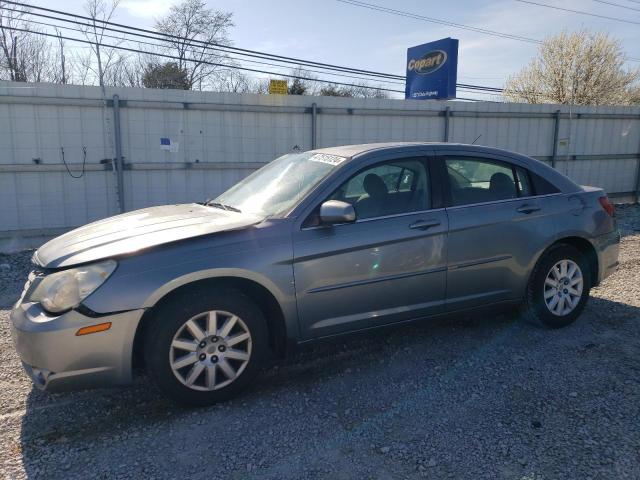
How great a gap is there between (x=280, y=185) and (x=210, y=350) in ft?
4.59

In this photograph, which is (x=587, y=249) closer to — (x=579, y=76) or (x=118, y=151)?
(x=118, y=151)

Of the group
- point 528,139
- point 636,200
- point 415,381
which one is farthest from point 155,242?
point 636,200

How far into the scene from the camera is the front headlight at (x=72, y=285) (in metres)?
2.92

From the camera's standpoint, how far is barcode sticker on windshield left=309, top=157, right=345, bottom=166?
3828 millimetres

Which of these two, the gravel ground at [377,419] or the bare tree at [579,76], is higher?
the bare tree at [579,76]

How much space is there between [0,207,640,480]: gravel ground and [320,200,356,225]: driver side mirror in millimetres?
1138

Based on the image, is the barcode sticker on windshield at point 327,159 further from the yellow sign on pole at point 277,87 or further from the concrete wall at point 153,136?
the yellow sign on pole at point 277,87

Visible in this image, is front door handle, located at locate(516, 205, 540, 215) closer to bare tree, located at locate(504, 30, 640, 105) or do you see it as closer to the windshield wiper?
the windshield wiper

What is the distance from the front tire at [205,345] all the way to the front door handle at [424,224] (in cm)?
130

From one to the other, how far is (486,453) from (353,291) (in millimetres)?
1289

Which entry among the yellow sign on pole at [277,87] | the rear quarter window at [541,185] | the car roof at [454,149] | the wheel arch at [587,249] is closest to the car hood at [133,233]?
the car roof at [454,149]

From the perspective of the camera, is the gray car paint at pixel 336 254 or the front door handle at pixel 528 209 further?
the front door handle at pixel 528 209

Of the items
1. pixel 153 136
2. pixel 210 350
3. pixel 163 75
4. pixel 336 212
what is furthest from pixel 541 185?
pixel 163 75

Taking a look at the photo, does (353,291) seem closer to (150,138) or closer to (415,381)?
(415,381)
